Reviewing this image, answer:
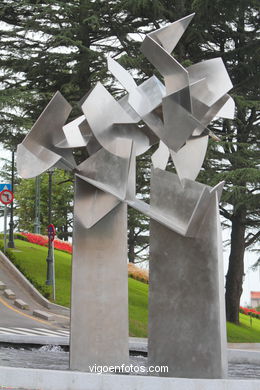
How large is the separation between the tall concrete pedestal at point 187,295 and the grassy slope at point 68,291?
40.1ft

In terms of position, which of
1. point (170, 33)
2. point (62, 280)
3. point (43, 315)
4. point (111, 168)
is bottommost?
point (43, 315)

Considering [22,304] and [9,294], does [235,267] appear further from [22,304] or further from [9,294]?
[9,294]

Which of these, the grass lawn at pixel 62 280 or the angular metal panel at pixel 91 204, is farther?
the grass lawn at pixel 62 280

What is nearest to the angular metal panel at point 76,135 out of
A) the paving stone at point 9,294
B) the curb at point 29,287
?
the curb at point 29,287

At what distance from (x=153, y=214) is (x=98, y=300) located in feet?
5.09

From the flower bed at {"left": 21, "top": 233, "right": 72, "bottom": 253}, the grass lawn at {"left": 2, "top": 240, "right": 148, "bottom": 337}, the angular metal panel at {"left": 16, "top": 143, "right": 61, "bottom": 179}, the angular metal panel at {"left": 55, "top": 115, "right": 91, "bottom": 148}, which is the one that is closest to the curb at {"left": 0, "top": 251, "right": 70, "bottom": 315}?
the grass lawn at {"left": 2, "top": 240, "right": 148, "bottom": 337}

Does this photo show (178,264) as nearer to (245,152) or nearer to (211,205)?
(211,205)

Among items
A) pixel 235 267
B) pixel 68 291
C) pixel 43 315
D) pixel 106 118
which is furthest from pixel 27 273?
pixel 106 118

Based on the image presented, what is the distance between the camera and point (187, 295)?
11508 mm

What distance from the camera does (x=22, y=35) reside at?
27.8 meters

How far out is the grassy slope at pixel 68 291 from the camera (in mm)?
25234

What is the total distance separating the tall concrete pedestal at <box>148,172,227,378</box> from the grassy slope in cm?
1222

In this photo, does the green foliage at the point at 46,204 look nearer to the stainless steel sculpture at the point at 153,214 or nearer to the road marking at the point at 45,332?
the road marking at the point at 45,332

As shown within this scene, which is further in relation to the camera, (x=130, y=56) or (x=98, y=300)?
(x=130, y=56)
